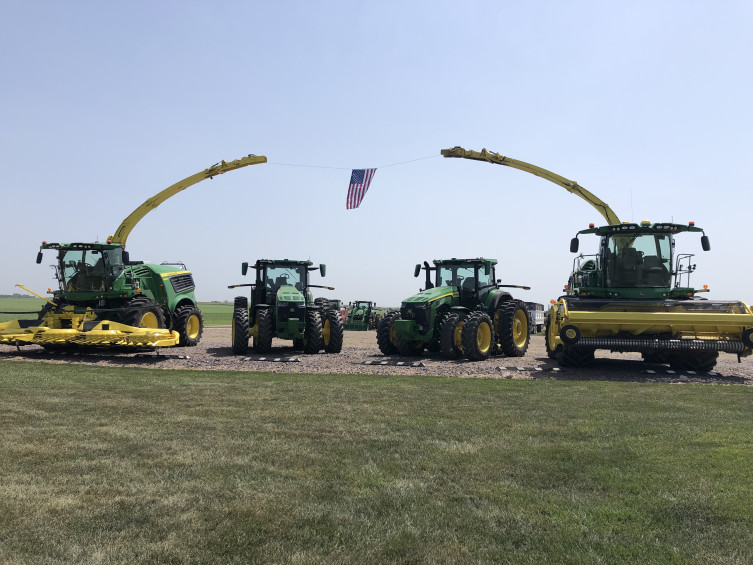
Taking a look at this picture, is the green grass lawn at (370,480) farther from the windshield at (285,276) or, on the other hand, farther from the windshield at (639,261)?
the windshield at (285,276)

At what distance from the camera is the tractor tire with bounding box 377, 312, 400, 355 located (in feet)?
58.0

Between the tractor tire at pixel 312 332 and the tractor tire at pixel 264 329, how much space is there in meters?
0.98

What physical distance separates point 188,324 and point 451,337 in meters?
8.80

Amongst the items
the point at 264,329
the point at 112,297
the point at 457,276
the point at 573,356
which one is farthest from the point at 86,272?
the point at 573,356

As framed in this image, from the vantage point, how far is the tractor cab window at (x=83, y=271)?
17.6 m

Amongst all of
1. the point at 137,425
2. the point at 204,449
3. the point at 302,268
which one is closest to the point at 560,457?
the point at 204,449

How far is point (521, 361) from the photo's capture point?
16.2 metres

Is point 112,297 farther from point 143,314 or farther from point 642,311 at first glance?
point 642,311

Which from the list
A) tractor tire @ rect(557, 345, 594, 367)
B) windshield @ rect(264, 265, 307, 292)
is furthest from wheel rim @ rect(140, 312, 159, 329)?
tractor tire @ rect(557, 345, 594, 367)

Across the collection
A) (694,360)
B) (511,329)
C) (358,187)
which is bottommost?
(694,360)

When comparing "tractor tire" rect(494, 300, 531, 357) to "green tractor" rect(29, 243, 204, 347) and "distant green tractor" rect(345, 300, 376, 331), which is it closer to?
"green tractor" rect(29, 243, 204, 347)

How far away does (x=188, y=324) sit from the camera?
19.8 metres

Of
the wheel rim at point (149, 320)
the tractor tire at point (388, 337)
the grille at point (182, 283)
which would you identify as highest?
the grille at point (182, 283)

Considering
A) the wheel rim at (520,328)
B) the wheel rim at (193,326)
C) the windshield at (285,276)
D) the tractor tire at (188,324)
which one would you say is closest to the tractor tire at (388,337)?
the windshield at (285,276)
